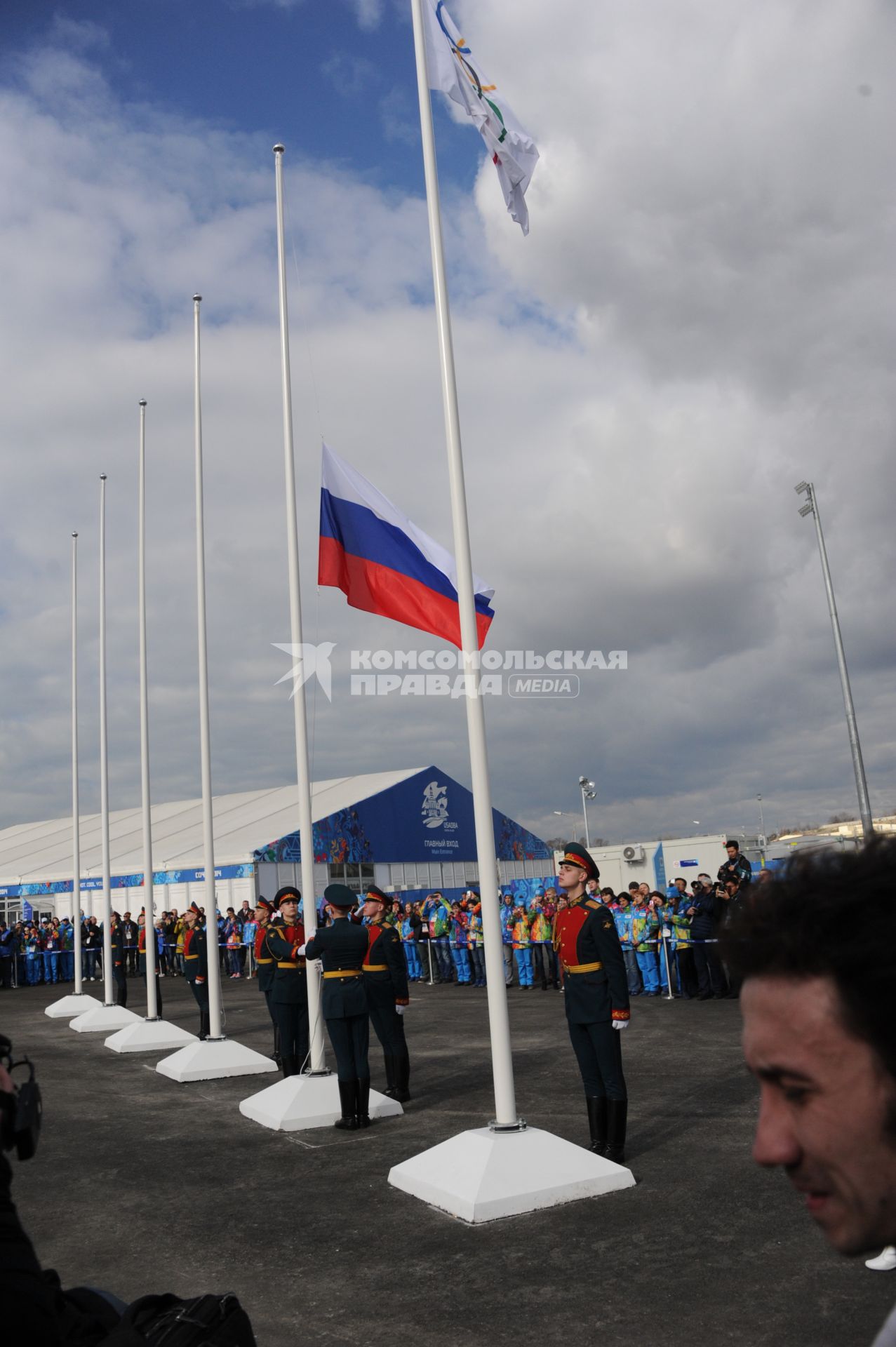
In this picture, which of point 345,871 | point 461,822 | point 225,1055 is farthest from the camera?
point 461,822

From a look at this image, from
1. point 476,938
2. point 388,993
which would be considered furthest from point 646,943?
point 388,993

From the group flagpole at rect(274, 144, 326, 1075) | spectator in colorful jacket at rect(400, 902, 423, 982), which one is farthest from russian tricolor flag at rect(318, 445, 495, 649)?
spectator in colorful jacket at rect(400, 902, 423, 982)

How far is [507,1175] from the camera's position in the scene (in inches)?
265

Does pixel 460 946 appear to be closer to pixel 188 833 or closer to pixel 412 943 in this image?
pixel 412 943

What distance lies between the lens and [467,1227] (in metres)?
6.45

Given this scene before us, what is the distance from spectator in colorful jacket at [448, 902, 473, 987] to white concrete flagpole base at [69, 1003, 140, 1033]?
764 cm

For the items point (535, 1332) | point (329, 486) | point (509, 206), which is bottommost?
point (535, 1332)

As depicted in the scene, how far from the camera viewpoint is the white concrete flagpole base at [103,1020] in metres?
19.0

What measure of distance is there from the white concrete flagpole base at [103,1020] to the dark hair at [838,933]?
19682 mm

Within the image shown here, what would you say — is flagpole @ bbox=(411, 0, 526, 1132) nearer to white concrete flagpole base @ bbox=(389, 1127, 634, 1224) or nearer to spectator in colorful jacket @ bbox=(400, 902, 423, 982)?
white concrete flagpole base @ bbox=(389, 1127, 634, 1224)

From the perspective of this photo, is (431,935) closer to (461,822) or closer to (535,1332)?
(461,822)

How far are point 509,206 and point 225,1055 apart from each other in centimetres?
1033

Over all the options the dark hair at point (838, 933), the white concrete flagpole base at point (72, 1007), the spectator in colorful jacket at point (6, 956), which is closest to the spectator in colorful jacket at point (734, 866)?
the white concrete flagpole base at point (72, 1007)

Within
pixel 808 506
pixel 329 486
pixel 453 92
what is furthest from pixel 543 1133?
pixel 808 506
